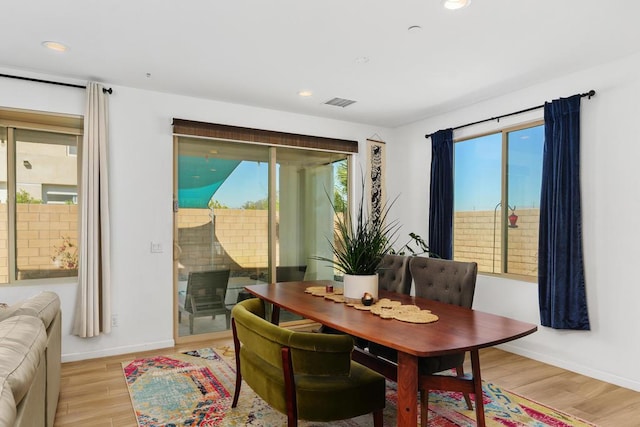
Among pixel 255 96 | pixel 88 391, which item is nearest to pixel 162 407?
pixel 88 391

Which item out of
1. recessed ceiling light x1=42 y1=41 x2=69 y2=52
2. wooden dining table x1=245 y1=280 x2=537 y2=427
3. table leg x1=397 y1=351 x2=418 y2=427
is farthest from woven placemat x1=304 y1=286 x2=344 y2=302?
recessed ceiling light x1=42 y1=41 x2=69 y2=52

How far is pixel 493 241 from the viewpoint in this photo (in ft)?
14.8

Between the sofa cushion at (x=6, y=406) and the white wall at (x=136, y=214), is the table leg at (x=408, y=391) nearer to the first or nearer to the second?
the sofa cushion at (x=6, y=406)

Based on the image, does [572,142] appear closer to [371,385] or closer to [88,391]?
[371,385]

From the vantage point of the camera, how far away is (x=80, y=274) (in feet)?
12.3

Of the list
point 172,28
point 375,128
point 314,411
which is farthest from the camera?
point 375,128

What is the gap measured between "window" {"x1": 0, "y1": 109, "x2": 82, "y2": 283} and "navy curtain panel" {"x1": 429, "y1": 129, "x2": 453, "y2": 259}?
151 inches

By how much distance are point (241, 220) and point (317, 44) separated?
2.35 m

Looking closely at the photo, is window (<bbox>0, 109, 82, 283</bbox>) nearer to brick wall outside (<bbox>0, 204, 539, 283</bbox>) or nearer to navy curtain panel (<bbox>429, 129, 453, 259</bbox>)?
brick wall outside (<bbox>0, 204, 539, 283</bbox>)

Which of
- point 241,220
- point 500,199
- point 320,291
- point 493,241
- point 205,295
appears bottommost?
Result: point 205,295

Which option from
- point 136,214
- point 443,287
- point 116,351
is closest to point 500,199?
point 443,287

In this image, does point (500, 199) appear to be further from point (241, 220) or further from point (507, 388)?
point (241, 220)

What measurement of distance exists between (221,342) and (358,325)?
271 centimetres

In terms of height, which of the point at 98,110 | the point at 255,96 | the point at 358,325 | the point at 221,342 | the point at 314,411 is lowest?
the point at 221,342
